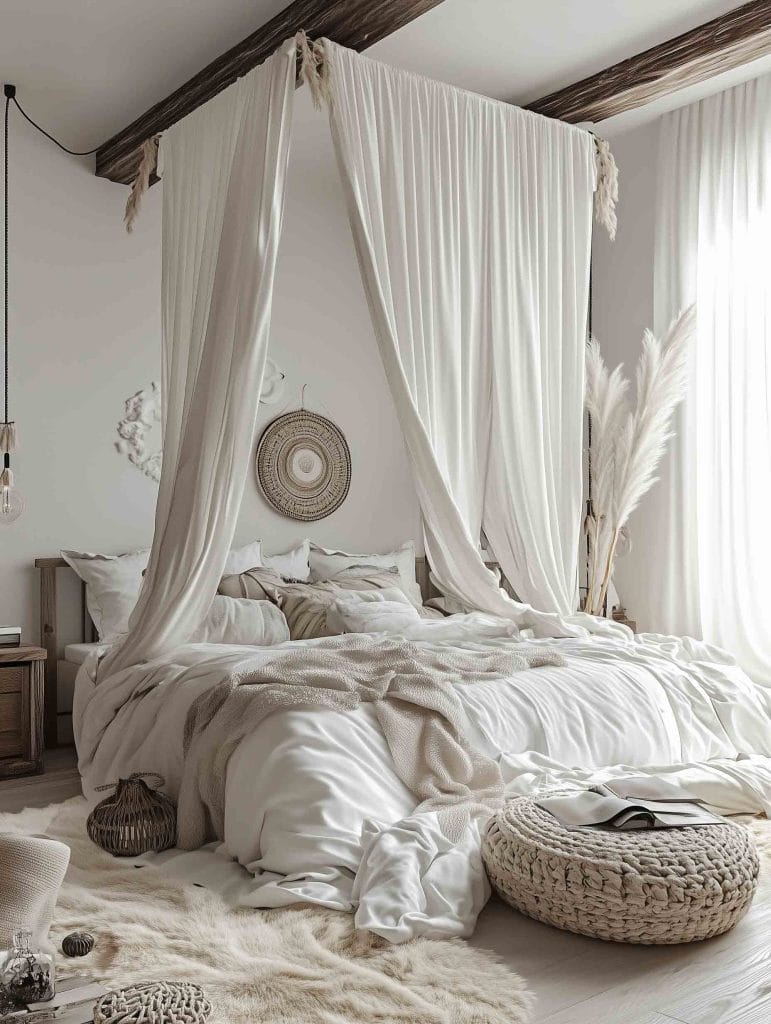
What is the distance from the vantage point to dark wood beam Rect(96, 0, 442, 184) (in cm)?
318

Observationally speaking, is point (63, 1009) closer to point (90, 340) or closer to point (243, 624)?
point (243, 624)

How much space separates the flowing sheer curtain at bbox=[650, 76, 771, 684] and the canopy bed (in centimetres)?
93

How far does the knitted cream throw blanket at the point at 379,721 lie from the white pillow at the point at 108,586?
1.46 meters

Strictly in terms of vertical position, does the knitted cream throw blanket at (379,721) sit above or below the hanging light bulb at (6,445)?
below

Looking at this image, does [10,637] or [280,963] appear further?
[10,637]

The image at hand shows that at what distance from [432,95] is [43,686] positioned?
9.07 feet

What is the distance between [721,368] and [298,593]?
7.56 ft

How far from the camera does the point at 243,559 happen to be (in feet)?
15.6

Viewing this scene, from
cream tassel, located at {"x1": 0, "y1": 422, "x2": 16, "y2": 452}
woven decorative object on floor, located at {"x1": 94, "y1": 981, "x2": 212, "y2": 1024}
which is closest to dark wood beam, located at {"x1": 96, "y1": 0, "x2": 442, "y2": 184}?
cream tassel, located at {"x1": 0, "y1": 422, "x2": 16, "y2": 452}

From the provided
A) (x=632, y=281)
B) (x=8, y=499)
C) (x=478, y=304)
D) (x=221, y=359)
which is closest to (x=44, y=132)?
(x=8, y=499)

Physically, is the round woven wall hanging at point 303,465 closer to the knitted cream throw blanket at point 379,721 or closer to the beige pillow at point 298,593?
the beige pillow at point 298,593

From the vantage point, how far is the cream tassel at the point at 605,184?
4160 millimetres

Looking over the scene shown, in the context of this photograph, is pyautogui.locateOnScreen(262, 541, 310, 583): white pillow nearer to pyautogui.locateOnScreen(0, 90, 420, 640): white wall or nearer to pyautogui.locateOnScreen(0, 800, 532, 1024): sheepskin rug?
pyautogui.locateOnScreen(0, 90, 420, 640): white wall

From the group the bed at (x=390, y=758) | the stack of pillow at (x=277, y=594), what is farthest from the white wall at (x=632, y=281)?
the bed at (x=390, y=758)
